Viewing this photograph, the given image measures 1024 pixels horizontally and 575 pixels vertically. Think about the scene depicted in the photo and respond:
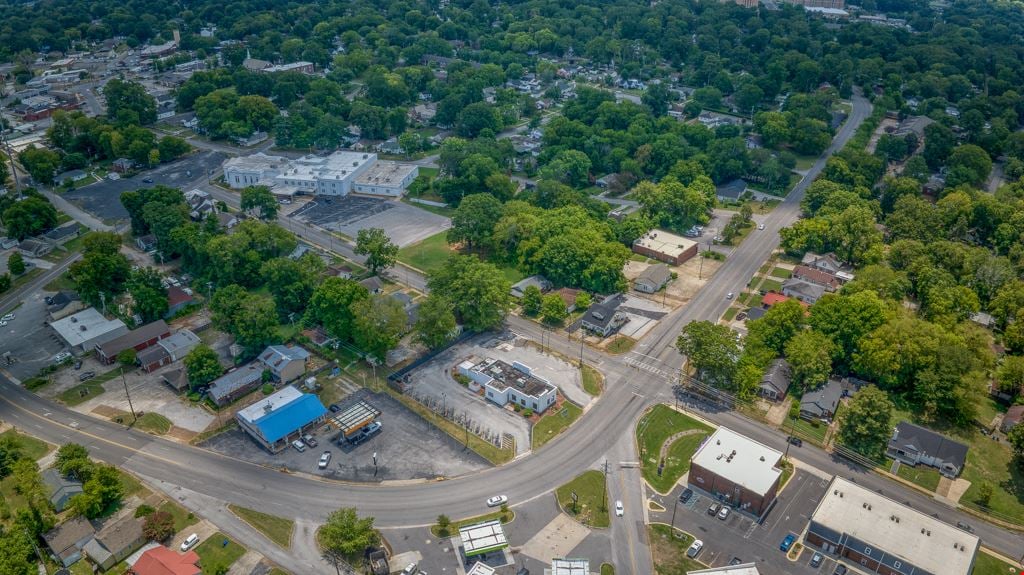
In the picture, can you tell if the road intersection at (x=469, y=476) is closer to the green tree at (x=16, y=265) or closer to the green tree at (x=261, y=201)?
the green tree at (x=16, y=265)

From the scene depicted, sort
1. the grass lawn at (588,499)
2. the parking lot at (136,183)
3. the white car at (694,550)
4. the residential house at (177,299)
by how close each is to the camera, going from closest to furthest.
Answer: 1. the white car at (694,550)
2. the grass lawn at (588,499)
3. the residential house at (177,299)
4. the parking lot at (136,183)

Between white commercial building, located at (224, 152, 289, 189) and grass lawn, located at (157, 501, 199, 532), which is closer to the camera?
grass lawn, located at (157, 501, 199, 532)

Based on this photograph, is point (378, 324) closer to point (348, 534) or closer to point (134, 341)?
point (348, 534)

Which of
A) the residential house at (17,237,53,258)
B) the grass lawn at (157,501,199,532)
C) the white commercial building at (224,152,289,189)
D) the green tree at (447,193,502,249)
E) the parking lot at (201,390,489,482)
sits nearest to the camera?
the grass lawn at (157,501,199,532)

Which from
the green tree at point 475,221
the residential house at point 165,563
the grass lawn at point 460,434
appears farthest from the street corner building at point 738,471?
the green tree at point 475,221

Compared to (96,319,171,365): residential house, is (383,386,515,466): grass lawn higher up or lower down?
lower down

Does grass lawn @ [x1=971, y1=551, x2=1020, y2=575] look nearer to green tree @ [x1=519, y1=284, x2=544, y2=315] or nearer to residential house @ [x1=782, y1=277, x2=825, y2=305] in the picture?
residential house @ [x1=782, y1=277, x2=825, y2=305]

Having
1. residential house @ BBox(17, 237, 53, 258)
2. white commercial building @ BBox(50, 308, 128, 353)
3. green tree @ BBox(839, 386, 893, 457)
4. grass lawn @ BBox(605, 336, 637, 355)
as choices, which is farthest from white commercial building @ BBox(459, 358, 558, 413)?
residential house @ BBox(17, 237, 53, 258)
